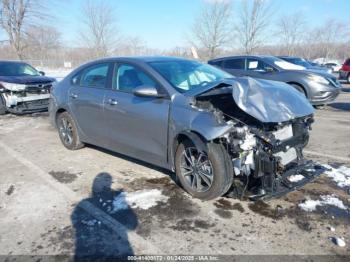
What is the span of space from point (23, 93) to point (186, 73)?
6.64 metres

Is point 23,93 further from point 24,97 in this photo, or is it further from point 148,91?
point 148,91

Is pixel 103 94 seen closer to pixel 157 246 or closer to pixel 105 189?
pixel 105 189

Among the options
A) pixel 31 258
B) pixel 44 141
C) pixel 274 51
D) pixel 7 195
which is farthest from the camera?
pixel 274 51

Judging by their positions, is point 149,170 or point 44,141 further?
point 44,141

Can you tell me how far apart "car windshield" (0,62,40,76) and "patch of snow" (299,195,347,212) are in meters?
9.55

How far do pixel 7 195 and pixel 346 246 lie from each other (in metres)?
3.99

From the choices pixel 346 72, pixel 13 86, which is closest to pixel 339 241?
pixel 13 86

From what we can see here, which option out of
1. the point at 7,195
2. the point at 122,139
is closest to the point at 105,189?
the point at 122,139

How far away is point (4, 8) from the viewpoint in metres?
23.0

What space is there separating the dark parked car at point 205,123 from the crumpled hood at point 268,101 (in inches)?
0.5

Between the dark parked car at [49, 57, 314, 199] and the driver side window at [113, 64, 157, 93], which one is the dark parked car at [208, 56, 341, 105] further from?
the driver side window at [113, 64, 157, 93]

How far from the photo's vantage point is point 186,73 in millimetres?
4691

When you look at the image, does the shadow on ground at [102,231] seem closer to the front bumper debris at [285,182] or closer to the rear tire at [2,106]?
the front bumper debris at [285,182]


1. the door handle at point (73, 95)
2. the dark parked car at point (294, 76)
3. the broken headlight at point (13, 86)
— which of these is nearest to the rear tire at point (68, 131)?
the door handle at point (73, 95)
